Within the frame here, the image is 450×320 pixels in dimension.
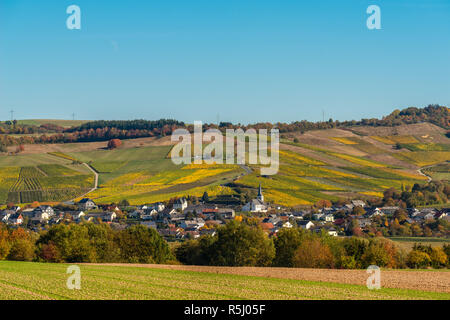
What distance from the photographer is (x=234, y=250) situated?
39812 mm

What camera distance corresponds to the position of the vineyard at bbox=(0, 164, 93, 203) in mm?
92375

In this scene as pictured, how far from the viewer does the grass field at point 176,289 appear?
58.3ft

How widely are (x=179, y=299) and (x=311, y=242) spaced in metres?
23.1

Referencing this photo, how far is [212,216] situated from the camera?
85.4m

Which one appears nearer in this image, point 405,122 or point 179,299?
point 179,299

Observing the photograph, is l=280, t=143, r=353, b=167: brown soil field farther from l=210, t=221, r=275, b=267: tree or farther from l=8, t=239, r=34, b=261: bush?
l=8, t=239, r=34, b=261: bush

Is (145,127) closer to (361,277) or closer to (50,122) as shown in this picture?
(50,122)

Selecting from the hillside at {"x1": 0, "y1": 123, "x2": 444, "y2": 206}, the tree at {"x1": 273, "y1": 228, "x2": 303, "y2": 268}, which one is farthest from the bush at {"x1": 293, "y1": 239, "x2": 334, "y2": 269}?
the hillside at {"x1": 0, "y1": 123, "x2": 444, "y2": 206}

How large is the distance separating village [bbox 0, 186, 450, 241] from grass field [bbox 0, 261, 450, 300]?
49.0m

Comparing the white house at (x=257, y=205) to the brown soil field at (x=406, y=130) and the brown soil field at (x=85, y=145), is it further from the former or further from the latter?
the brown soil field at (x=406, y=130)

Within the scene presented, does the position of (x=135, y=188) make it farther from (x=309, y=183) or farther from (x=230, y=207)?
(x=309, y=183)

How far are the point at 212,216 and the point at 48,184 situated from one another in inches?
1257
